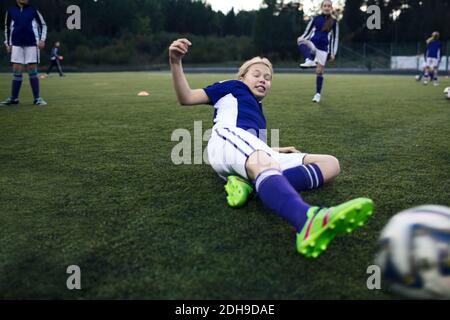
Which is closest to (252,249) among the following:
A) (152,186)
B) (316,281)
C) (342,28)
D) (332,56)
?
(316,281)

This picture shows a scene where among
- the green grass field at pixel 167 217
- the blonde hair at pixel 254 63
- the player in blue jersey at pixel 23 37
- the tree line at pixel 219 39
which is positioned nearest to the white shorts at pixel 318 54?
the green grass field at pixel 167 217

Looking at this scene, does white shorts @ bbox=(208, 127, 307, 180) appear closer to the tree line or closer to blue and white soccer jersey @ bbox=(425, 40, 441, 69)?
blue and white soccer jersey @ bbox=(425, 40, 441, 69)

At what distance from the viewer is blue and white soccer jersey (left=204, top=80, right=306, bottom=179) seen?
2.34 metres

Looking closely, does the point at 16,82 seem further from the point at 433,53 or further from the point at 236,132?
the point at 433,53

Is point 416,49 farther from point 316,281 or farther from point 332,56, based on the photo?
point 316,281

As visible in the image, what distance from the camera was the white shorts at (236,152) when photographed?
2.29 meters

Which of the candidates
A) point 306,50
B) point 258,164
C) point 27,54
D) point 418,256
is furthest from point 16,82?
point 418,256

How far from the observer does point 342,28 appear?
53656 millimetres

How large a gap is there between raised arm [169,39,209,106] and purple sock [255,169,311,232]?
2.85 feet

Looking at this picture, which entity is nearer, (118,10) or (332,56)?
(332,56)

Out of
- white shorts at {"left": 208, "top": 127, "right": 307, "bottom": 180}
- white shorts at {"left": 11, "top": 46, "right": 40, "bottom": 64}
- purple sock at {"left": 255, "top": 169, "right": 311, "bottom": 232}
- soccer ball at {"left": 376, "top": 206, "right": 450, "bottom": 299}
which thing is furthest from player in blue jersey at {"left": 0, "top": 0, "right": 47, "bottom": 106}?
soccer ball at {"left": 376, "top": 206, "right": 450, "bottom": 299}

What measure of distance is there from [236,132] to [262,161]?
A: 41 cm

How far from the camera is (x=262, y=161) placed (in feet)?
7.00

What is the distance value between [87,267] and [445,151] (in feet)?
11.1
